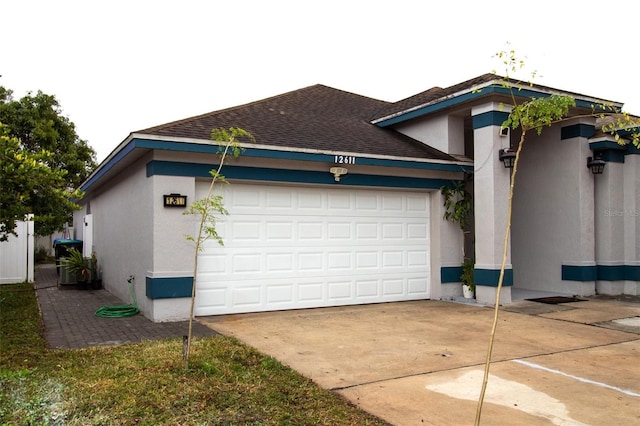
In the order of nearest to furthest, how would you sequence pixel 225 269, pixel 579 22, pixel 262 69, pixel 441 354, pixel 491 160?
pixel 441 354 → pixel 579 22 → pixel 225 269 → pixel 491 160 → pixel 262 69

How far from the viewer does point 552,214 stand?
37.0 feet

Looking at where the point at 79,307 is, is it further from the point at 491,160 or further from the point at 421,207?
the point at 491,160

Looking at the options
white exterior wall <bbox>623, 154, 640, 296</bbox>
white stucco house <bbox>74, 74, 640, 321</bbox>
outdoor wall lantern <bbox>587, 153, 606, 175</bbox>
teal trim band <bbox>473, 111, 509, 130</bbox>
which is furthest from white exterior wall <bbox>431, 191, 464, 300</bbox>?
white exterior wall <bbox>623, 154, 640, 296</bbox>

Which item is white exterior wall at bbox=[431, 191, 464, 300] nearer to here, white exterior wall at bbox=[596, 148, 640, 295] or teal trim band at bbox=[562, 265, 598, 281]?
teal trim band at bbox=[562, 265, 598, 281]

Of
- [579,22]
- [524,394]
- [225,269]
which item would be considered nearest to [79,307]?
[225,269]

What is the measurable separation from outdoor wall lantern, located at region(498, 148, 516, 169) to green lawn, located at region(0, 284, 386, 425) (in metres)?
6.24

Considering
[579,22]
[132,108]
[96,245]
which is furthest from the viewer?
[132,108]

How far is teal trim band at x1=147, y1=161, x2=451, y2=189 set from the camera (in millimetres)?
8234

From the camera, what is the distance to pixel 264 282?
9031 millimetres

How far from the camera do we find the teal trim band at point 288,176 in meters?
8.23

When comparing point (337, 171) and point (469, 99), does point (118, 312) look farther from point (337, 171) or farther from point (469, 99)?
point (469, 99)

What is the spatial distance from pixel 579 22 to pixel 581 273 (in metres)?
5.58

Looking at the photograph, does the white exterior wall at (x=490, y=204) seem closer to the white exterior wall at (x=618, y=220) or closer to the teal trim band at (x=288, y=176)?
the teal trim band at (x=288, y=176)

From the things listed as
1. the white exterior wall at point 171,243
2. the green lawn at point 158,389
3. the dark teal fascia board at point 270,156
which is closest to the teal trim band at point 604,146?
the dark teal fascia board at point 270,156
